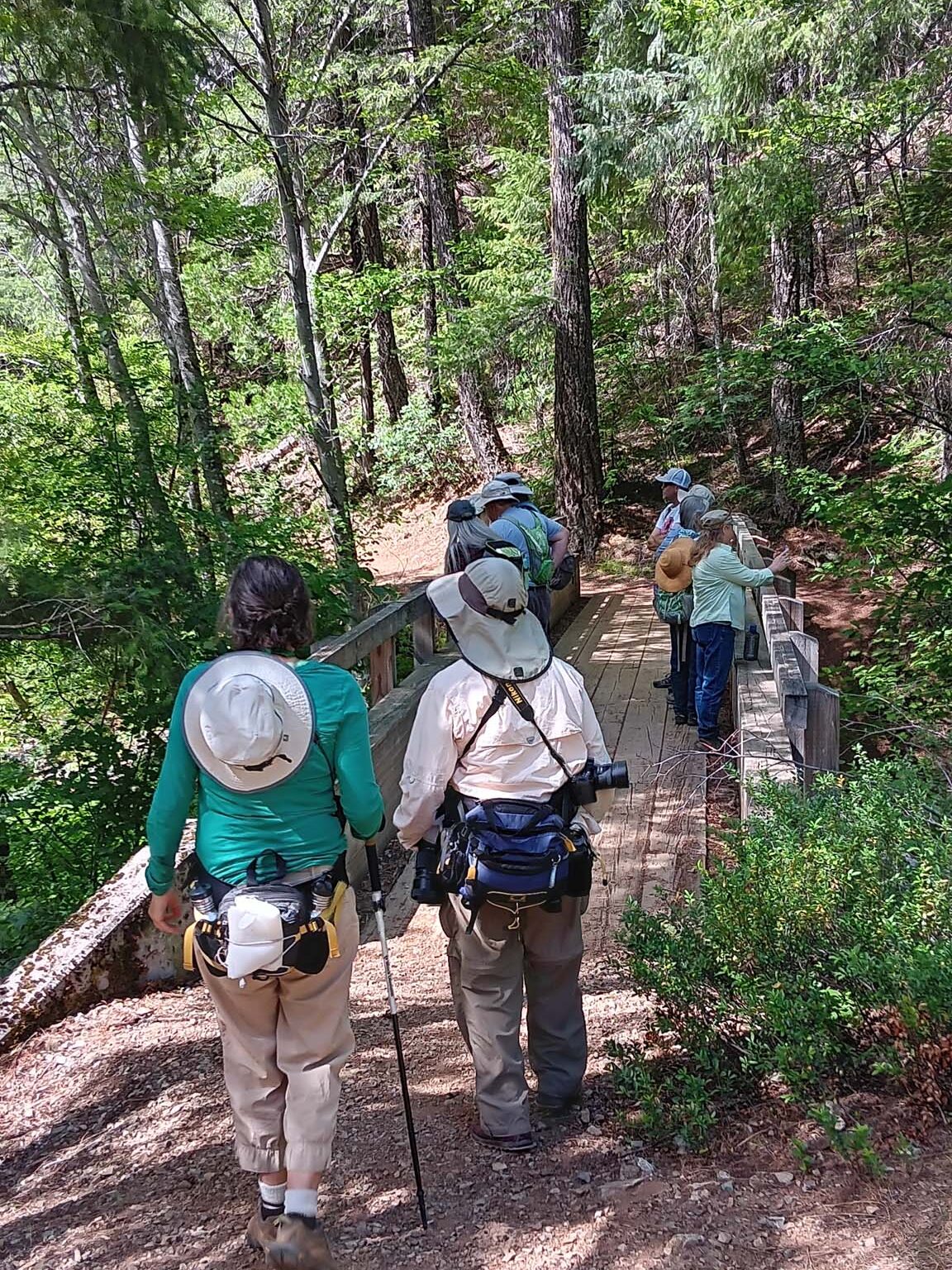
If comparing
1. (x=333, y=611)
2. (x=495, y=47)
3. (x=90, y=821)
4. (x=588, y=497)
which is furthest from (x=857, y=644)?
(x=495, y=47)

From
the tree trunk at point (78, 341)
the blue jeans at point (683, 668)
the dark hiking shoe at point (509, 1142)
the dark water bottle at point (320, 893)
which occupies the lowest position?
the blue jeans at point (683, 668)

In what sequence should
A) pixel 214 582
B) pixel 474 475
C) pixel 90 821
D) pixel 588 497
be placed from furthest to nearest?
pixel 474 475 → pixel 588 497 → pixel 214 582 → pixel 90 821

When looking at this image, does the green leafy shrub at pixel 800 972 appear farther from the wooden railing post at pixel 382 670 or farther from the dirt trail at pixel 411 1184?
the wooden railing post at pixel 382 670

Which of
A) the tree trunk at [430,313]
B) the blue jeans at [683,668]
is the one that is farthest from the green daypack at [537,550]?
the tree trunk at [430,313]

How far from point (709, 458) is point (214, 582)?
13.5m

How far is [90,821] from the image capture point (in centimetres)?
791

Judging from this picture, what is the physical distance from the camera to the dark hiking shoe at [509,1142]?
3.19 metres

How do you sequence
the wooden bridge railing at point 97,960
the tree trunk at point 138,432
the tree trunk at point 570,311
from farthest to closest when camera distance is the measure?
the tree trunk at point 570,311, the tree trunk at point 138,432, the wooden bridge railing at point 97,960

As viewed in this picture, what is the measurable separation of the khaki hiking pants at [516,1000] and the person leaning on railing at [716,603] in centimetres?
348

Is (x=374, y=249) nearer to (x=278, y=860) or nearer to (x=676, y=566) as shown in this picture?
(x=676, y=566)

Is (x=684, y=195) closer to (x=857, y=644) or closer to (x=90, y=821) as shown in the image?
(x=857, y=644)

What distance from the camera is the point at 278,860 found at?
2629mm

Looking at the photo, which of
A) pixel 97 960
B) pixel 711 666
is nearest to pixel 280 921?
pixel 97 960

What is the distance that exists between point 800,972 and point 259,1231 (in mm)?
1724
